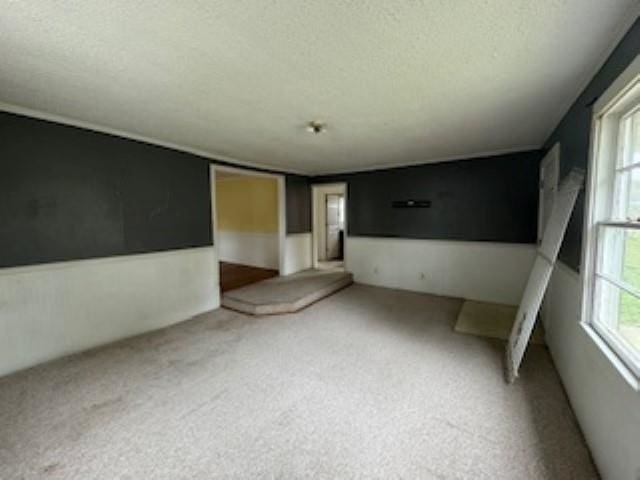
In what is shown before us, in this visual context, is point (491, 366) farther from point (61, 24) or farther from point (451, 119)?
point (61, 24)

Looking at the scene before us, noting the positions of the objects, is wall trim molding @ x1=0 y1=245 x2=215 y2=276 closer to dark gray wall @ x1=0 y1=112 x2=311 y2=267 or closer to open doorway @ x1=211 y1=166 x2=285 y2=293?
dark gray wall @ x1=0 y1=112 x2=311 y2=267

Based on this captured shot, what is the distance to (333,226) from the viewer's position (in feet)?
24.4

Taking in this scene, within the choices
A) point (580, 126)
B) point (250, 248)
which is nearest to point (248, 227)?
point (250, 248)

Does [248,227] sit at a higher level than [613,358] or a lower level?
higher

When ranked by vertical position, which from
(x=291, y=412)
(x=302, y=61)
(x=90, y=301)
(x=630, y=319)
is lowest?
(x=291, y=412)

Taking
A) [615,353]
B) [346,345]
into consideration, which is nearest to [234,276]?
[346,345]

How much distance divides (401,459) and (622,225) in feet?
5.62

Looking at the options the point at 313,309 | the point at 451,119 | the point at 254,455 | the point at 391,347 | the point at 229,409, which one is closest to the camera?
the point at 254,455

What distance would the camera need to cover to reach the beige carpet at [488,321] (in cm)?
307

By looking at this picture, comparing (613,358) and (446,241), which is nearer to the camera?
(613,358)

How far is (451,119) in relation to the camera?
258 centimetres

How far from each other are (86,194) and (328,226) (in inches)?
203

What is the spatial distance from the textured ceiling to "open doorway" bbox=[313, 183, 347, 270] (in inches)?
133

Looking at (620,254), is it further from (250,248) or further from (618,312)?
(250,248)
